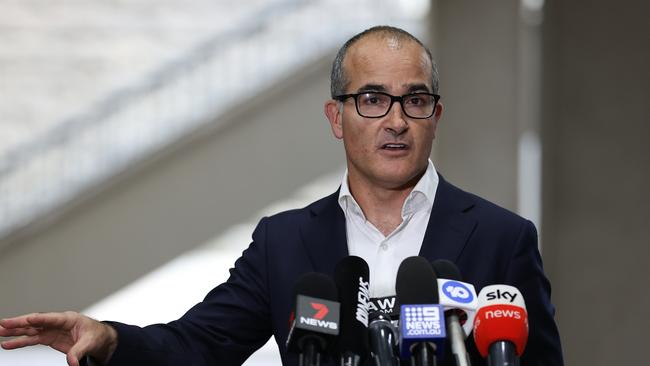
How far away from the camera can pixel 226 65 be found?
25.5 ft

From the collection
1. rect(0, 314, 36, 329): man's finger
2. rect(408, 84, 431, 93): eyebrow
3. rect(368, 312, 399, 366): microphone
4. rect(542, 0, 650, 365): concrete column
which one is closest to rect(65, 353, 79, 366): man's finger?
rect(0, 314, 36, 329): man's finger

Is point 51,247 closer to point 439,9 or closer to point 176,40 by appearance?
point 176,40

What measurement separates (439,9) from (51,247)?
337cm

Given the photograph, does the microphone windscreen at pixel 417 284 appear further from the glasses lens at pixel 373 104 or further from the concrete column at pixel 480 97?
the concrete column at pixel 480 97

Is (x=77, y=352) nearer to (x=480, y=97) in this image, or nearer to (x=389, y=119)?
(x=389, y=119)

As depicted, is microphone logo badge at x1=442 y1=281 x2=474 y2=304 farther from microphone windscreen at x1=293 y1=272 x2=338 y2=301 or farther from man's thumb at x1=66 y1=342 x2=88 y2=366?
man's thumb at x1=66 y1=342 x2=88 y2=366

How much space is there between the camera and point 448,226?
244 cm

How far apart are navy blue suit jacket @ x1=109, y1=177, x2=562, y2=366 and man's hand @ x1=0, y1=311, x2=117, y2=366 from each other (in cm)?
9

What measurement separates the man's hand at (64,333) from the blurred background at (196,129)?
4602 mm

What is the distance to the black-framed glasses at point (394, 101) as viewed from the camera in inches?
95.0

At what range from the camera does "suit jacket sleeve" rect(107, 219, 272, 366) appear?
2377 mm

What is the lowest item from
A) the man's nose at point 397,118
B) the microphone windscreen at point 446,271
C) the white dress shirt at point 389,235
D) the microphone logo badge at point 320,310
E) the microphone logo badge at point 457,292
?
the microphone logo badge at point 320,310

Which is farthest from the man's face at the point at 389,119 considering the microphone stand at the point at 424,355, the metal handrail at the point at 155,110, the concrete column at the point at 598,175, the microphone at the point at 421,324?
the metal handrail at the point at 155,110

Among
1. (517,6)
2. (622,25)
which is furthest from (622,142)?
(517,6)
